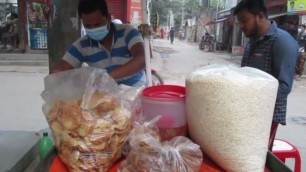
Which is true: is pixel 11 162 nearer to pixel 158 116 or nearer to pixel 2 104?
pixel 158 116

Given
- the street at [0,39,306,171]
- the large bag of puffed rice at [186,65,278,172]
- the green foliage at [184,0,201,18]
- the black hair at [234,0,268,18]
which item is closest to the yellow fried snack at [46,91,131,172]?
the large bag of puffed rice at [186,65,278,172]

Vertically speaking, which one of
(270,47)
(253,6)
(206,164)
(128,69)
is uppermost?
(253,6)

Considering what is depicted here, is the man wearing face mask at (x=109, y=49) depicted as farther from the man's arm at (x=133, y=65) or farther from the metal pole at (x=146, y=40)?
the metal pole at (x=146, y=40)

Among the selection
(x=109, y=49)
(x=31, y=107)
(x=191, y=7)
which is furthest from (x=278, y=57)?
(x=191, y=7)

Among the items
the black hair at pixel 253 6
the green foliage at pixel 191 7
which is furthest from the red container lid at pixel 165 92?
the green foliage at pixel 191 7

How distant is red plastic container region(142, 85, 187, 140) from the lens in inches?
49.3

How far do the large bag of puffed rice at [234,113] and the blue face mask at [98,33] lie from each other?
107cm

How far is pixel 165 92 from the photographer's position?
53.2 inches

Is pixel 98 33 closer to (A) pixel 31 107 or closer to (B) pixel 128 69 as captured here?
(B) pixel 128 69

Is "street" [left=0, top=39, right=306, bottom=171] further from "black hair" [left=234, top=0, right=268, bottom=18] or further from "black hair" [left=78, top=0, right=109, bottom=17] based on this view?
"black hair" [left=78, top=0, right=109, bottom=17]

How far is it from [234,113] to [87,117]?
0.48m

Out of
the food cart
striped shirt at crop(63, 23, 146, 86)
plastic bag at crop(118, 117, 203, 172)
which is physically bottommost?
the food cart

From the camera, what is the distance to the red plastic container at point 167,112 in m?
1.25

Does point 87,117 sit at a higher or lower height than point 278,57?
lower
